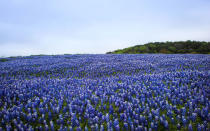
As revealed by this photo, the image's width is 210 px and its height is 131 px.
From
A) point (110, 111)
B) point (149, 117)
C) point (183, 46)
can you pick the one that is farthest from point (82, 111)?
point (183, 46)

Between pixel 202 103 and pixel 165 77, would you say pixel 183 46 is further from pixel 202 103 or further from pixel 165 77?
pixel 202 103

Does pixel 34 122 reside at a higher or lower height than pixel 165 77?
lower

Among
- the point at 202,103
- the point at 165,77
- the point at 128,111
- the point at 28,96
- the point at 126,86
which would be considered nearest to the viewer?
the point at 128,111

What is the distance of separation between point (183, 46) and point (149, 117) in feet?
132

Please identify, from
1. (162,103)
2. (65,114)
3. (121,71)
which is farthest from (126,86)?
(121,71)

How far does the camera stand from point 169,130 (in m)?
3.57

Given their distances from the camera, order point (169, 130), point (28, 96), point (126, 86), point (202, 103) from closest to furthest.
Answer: point (169, 130)
point (202, 103)
point (28, 96)
point (126, 86)

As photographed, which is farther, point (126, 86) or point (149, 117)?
point (126, 86)

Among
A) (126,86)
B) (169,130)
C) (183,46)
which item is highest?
(183,46)

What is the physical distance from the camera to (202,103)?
15.2 ft

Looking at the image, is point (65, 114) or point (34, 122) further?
point (65, 114)

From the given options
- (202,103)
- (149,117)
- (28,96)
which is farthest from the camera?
(28,96)

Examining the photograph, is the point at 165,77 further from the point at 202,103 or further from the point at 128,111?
the point at 128,111

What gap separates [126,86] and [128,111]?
2158 mm
